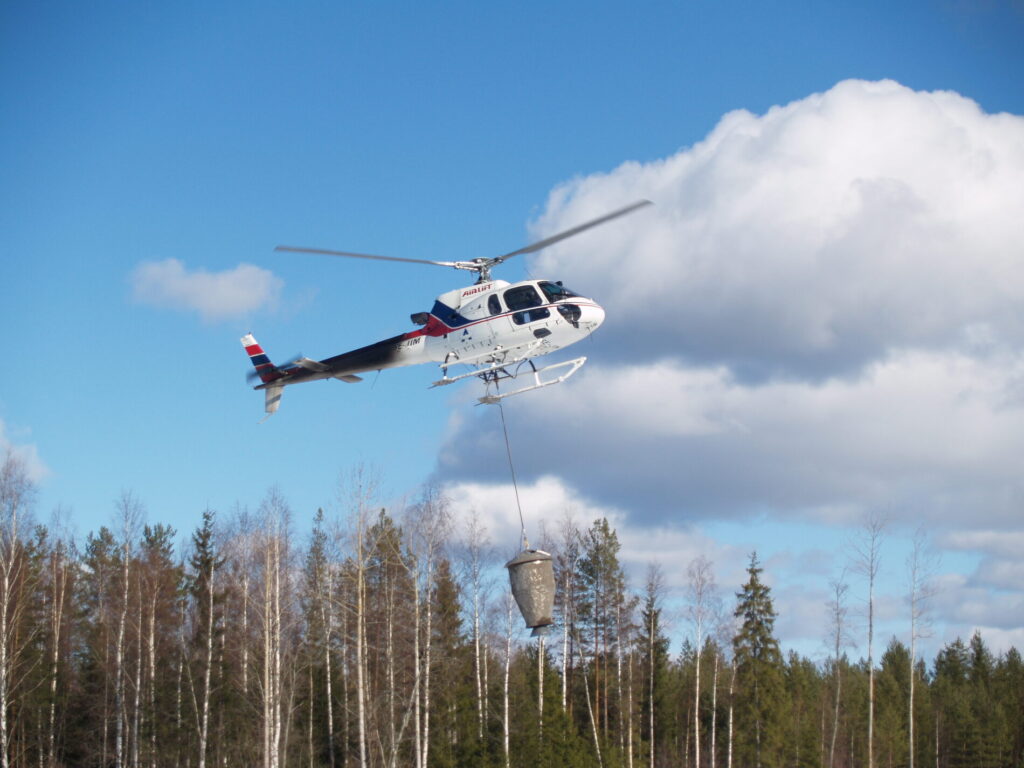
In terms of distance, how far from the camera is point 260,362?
3131 centimetres

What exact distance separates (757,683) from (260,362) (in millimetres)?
27874

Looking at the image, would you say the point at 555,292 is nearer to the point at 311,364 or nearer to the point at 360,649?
the point at 311,364

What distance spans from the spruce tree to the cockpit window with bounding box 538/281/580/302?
28.7 meters

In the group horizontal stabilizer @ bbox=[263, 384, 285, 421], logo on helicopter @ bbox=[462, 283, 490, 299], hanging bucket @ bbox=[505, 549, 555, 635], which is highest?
logo on helicopter @ bbox=[462, 283, 490, 299]

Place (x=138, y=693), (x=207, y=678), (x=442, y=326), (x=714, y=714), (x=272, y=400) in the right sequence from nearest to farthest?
(x=442, y=326), (x=272, y=400), (x=207, y=678), (x=138, y=693), (x=714, y=714)

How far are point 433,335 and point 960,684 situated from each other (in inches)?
2488

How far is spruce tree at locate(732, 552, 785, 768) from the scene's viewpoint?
47531 mm

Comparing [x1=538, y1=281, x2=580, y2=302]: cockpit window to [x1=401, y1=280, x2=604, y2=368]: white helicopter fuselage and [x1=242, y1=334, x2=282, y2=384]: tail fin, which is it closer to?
[x1=401, y1=280, x2=604, y2=368]: white helicopter fuselage

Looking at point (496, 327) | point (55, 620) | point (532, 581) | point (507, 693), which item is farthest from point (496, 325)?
point (55, 620)

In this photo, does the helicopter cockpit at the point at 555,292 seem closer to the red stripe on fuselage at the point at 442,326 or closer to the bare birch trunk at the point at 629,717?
the red stripe on fuselage at the point at 442,326

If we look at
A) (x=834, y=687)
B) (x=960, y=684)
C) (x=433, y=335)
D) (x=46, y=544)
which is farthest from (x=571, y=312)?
(x=960, y=684)

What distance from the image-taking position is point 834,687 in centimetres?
6512

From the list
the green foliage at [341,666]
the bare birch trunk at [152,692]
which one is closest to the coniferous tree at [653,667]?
the green foliage at [341,666]

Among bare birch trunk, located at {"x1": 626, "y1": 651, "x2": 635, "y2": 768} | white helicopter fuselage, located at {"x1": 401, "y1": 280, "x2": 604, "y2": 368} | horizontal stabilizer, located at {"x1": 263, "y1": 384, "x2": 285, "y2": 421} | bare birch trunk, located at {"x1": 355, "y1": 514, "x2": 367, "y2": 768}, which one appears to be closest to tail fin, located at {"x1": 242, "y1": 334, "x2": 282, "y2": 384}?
horizontal stabilizer, located at {"x1": 263, "y1": 384, "x2": 285, "y2": 421}
